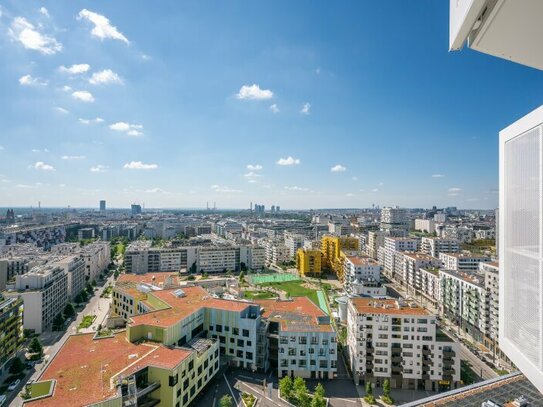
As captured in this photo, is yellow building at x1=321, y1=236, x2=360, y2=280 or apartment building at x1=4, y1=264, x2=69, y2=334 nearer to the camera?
Result: apartment building at x1=4, y1=264, x2=69, y2=334

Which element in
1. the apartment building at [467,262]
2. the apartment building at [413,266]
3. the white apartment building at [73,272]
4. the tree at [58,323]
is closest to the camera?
the tree at [58,323]

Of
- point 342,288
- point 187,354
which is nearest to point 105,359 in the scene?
point 187,354

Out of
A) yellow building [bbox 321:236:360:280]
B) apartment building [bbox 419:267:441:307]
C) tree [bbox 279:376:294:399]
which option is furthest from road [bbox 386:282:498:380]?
yellow building [bbox 321:236:360:280]

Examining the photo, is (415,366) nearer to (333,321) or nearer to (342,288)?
(333,321)

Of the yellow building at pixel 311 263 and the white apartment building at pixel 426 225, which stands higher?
the white apartment building at pixel 426 225

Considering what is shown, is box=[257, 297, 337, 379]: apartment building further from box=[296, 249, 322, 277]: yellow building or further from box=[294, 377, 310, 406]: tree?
box=[296, 249, 322, 277]: yellow building

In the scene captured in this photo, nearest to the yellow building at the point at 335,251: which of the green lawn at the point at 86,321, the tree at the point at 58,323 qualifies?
the green lawn at the point at 86,321

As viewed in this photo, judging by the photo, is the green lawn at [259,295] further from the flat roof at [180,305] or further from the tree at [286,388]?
the tree at [286,388]
